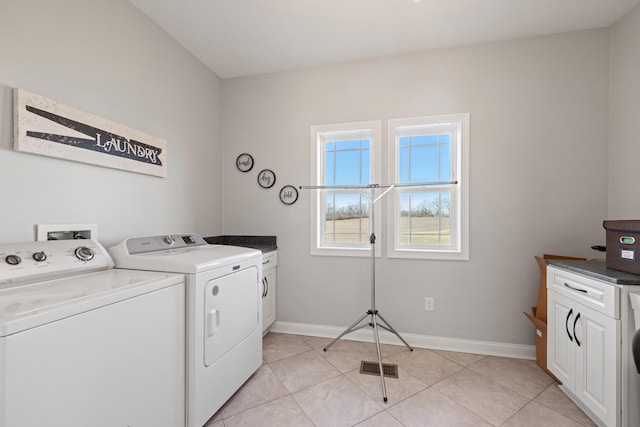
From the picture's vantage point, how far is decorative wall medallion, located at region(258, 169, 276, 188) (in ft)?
9.60

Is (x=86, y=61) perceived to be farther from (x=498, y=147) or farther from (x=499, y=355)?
(x=499, y=355)

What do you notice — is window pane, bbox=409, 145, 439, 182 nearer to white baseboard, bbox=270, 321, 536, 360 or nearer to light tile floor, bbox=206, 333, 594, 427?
white baseboard, bbox=270, 321, 536, 360

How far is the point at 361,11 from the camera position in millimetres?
2068

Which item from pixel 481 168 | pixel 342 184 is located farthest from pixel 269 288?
pixel 481 168

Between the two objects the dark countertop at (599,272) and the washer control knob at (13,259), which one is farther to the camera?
the dark countertop at (599,272)

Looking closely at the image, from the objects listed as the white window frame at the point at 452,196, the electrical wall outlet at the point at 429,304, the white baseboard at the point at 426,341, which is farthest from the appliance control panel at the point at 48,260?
the electrical wall outlet at the point at 429,304

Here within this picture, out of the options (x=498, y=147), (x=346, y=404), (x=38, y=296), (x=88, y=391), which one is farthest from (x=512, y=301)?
(x=38, y=296)

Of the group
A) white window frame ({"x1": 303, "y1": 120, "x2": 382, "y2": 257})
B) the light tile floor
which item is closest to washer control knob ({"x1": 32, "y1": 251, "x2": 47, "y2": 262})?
the light tile floor

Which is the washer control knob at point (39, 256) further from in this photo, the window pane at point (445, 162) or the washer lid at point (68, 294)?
the window pane at point (445, 162)

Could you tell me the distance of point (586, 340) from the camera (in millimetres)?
1634

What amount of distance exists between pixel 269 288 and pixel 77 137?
1.85m

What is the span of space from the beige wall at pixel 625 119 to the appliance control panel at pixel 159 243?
10.7 ft

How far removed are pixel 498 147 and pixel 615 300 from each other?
1.41 metres

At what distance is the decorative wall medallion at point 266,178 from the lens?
293cm
